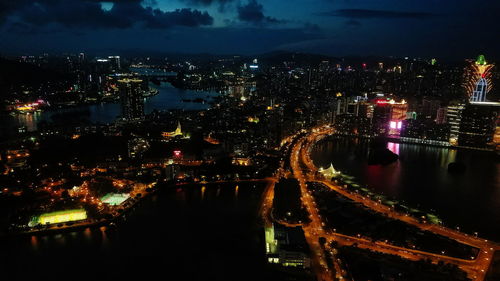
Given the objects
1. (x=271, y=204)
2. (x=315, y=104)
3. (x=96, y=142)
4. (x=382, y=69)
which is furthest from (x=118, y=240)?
(x=382, y=69)

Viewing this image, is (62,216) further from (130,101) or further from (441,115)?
(441,115)

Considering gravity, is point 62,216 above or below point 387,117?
below

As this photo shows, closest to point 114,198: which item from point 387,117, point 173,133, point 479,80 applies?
point 173,133

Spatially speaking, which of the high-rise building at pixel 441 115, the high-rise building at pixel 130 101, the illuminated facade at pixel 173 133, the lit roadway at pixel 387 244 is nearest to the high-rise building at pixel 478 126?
the high-rise building at pixel 441 115

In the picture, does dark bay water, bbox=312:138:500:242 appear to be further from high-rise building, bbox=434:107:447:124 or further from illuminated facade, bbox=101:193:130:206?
illuminated facade, bbox=101:193:130:206

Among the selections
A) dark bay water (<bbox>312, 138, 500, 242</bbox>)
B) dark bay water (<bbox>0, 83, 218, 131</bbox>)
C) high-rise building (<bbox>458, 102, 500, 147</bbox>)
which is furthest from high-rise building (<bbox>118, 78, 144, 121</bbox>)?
high-rise building (<bbox>458, 102, 500, 147</bbox>)

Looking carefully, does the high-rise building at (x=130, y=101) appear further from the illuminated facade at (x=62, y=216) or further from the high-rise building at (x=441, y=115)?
the high-rise building at (x=441, y=115)
